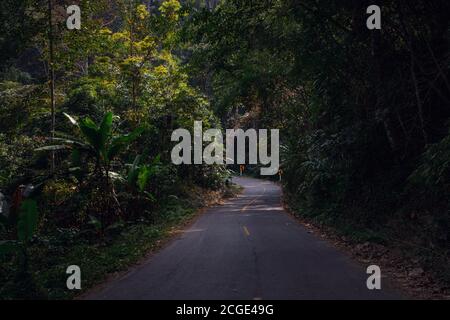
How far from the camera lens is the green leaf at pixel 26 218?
800 centimetres

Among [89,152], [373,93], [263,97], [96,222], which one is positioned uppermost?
[263,97]

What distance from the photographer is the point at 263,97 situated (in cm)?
2116

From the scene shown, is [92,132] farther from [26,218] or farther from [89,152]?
[26,218]

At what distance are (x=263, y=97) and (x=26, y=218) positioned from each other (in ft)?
49.1

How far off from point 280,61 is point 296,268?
12.7m

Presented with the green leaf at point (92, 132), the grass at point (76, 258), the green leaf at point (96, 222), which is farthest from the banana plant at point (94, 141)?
the grass at point (76, 258)

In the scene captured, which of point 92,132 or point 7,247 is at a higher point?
point 92,132

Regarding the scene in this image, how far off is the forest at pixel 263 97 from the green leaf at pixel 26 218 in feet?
0.06

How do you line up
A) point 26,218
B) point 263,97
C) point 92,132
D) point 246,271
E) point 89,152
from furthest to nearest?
point 263,97 → point 89,152 → point 92,132 → point 246,271 → point 26,218

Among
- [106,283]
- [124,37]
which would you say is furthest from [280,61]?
[106,283]

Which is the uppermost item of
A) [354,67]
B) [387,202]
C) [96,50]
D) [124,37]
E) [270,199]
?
[124,37]

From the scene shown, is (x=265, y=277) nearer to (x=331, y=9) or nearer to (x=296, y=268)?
(x=296, y=268)

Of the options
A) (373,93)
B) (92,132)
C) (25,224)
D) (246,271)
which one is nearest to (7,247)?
(25,224)

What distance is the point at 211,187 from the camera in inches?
1133
